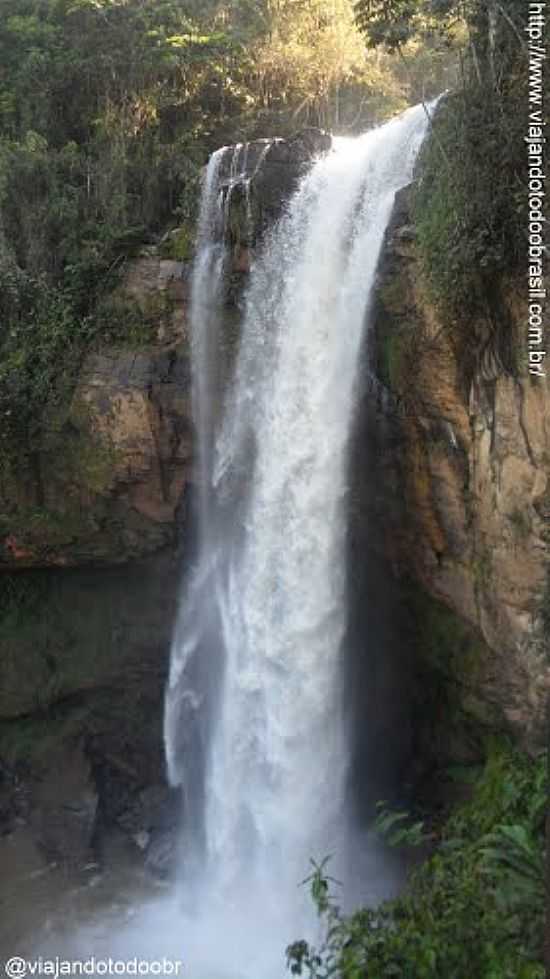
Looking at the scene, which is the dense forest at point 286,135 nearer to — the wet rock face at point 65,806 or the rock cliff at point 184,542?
the rock cliff at point 184,542

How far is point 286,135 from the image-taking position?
44.5 feet

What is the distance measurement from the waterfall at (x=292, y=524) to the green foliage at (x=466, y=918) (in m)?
3.29

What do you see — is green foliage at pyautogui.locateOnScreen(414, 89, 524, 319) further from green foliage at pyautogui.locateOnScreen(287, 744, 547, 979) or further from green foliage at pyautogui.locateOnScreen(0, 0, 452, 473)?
green foliage at pyautogui.locateOnScreen(287, 744, 547, 979)

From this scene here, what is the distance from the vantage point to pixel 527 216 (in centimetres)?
695

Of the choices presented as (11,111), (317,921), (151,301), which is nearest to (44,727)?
(317,921)

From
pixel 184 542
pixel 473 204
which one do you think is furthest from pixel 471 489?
pixel 184 542

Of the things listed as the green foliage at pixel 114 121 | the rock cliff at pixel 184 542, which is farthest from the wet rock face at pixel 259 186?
the green foliage at pixel 114 121

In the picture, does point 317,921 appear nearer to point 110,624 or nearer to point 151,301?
point 110,624

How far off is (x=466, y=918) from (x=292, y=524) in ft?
17.2

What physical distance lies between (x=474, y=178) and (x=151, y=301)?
16.1 ft

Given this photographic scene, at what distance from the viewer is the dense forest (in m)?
5.33

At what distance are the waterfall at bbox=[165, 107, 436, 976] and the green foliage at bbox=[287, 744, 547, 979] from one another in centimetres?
329

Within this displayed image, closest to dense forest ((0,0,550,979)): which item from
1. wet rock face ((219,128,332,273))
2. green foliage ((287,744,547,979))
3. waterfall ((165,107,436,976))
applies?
green foliage ((287,744,547,979))

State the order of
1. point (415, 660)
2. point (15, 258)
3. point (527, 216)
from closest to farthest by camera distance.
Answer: point (527, 216) < point (415, 660) < point (15, 258)
